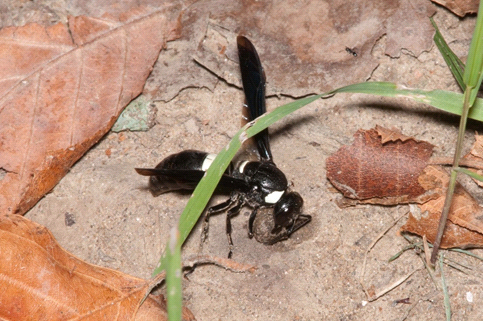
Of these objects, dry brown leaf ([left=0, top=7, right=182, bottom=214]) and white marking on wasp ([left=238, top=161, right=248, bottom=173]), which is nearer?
dry brown leaf ([left=0, top=7, right=182, bottom=214])

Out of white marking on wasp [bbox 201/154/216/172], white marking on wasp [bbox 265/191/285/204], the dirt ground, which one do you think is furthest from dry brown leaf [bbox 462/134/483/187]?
white marking on wasp [bbox 201/154/216/172]

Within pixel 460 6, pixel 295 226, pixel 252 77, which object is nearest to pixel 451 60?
pixel 460 6

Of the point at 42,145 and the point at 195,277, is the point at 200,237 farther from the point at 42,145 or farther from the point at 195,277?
the point at 42,145

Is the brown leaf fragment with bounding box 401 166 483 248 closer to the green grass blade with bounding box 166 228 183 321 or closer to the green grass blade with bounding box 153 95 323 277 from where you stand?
the green grass blade with bounding box 153 95 323 277

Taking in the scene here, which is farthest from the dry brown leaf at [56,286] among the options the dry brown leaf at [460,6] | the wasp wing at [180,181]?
the dry brown leaf at [460,6]

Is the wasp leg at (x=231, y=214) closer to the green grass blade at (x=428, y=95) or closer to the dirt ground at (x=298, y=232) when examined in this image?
the dirt ground at (x=298, y=232)

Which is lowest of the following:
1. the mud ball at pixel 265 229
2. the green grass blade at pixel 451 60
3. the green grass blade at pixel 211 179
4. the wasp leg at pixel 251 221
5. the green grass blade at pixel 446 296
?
the green grass blade at pixel 446 296

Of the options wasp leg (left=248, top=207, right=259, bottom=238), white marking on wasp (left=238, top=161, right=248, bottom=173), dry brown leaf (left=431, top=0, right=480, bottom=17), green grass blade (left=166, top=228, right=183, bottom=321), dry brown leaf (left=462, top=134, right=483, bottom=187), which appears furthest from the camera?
white marking on wasp (left=238, top=161, right=248, bottom=173)

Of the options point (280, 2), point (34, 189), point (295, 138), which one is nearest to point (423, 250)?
point (295, 138)
